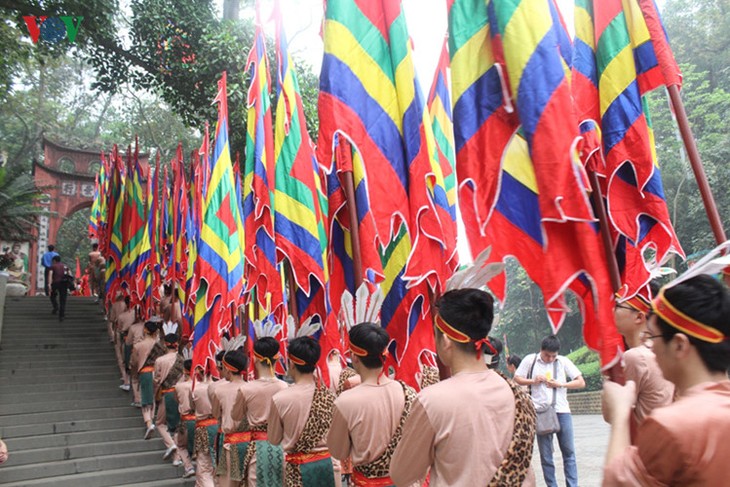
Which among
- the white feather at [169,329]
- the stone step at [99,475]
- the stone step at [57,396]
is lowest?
the stone step at [99,475]

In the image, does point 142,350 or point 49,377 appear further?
point 49,377

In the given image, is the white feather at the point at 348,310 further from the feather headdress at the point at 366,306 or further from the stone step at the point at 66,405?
the stone step at the point at 66,405

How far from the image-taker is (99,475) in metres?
7.48

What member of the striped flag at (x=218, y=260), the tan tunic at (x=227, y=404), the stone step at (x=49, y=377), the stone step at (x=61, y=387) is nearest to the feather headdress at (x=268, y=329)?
the tan tunic at (x=227, y=404)

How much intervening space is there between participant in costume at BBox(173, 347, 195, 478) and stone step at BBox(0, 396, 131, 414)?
2081 millimetres

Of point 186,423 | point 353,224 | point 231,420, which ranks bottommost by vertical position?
point 186,423

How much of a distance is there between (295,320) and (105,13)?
8.62 metres

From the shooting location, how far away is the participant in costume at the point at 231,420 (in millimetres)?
5609

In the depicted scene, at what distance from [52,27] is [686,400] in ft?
37.7

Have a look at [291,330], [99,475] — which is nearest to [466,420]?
[291,330]

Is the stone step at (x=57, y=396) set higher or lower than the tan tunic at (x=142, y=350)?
lower

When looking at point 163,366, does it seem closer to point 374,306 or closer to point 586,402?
point 374,306

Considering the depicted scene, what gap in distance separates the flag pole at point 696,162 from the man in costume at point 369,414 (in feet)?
5.61

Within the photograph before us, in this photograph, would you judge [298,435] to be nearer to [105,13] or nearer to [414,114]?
[414,114]
